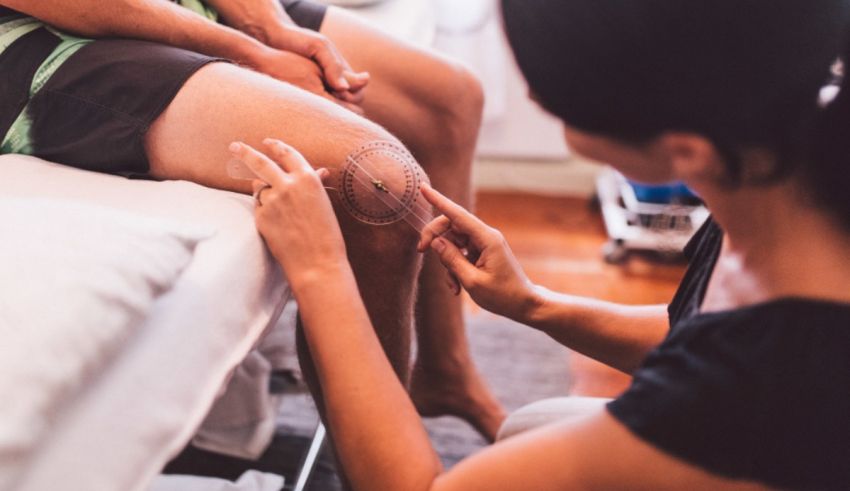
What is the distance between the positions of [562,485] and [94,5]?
76 cm

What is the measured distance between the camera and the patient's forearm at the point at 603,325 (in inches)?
37.7

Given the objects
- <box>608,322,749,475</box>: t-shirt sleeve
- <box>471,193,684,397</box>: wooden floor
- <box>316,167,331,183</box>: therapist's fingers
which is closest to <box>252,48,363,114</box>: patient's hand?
<box>316,167,331,183</box>: therapist's fingers

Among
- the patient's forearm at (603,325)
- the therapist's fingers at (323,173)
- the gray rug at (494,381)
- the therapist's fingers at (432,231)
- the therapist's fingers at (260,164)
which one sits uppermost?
the therapist's fingers at (260,164)

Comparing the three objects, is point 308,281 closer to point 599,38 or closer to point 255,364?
point 599,38

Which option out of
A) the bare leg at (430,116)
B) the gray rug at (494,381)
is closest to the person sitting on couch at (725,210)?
the bare leg at (430,116)

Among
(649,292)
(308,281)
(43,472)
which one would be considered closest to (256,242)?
(308,281)

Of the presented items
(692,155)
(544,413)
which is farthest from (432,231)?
(692,155)

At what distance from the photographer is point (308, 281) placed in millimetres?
752

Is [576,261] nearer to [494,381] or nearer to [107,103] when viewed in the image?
[494,381]

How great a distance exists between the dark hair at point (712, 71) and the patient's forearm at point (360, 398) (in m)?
0.29

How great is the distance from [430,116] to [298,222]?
49 centimetres

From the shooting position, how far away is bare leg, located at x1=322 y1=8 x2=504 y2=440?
3.93 ft

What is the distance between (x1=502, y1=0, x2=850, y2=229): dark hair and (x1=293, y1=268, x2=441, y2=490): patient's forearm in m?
0.29

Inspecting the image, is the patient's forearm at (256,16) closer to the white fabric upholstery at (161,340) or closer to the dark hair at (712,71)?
the white fabric upholstery at (161,340)
